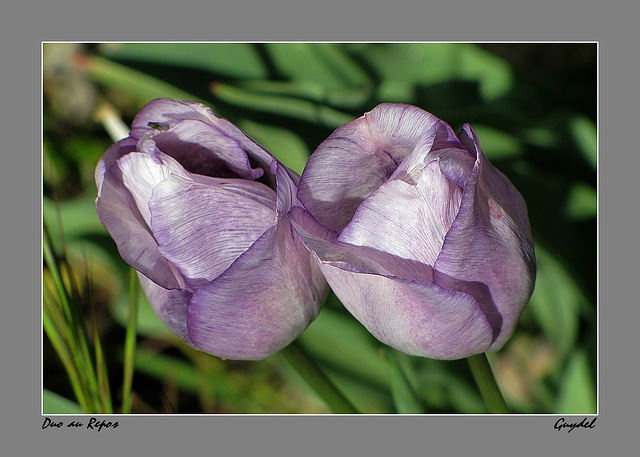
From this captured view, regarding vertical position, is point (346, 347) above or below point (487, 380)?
below

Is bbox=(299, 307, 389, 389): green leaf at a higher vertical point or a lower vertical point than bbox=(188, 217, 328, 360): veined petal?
lower

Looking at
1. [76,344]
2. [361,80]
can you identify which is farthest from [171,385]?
[361,80]

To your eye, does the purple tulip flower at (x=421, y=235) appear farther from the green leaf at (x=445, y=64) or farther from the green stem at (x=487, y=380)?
the green leaf at (x=445, y=64)

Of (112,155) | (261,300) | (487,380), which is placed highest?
(112,155)

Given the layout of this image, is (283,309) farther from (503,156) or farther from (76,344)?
(503,156)

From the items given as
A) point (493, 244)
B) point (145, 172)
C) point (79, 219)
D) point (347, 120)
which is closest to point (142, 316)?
point (79, 219)

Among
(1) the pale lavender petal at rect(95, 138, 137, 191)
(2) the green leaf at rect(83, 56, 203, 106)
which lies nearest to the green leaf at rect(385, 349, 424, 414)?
(1) the pale lavender petal at rect(95, 138, 137, 191)

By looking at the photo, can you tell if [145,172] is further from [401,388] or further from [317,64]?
[317,64]

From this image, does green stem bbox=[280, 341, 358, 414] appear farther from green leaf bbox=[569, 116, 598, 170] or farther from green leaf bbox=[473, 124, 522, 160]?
green leaf bbox=[569, 116, 598, 170]
